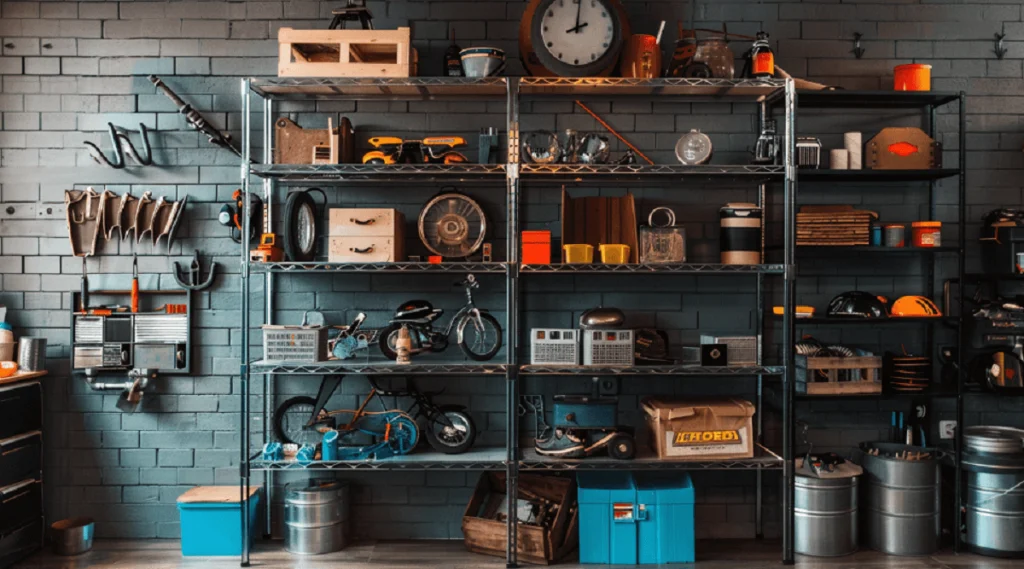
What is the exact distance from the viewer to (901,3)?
4.76 metres

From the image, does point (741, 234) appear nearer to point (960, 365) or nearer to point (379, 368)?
point (960, 365)

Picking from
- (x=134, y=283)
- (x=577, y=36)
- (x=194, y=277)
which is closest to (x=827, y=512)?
(x=577, y=36)

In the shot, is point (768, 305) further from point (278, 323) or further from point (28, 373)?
point (28, 373)

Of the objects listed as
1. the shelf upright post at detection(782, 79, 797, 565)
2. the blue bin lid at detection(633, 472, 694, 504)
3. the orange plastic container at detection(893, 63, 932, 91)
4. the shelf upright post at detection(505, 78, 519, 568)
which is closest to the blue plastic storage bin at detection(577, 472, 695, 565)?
the blue bin lid at detection(633, 472, 694, 504)

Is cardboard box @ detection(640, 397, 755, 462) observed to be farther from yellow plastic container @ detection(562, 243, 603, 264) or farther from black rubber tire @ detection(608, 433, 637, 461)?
yellow plastic container @ detection(562, 243, 603, 264)

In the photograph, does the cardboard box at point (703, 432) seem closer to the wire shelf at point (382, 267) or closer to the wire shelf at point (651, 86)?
the wire shelf at point (382, 267)

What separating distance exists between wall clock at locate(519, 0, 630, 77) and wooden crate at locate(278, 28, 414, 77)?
0.72 m

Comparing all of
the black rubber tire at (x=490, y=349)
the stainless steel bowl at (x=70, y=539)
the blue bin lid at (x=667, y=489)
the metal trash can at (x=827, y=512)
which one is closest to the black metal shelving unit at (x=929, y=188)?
the metal trash can at (x=827, y=512)

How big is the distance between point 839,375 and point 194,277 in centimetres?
380

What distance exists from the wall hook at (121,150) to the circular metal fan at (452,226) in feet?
5.54

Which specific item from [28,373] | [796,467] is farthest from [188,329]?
[796,467]

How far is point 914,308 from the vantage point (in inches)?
176

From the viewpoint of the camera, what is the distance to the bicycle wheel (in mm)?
4594

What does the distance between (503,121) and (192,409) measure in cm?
256
